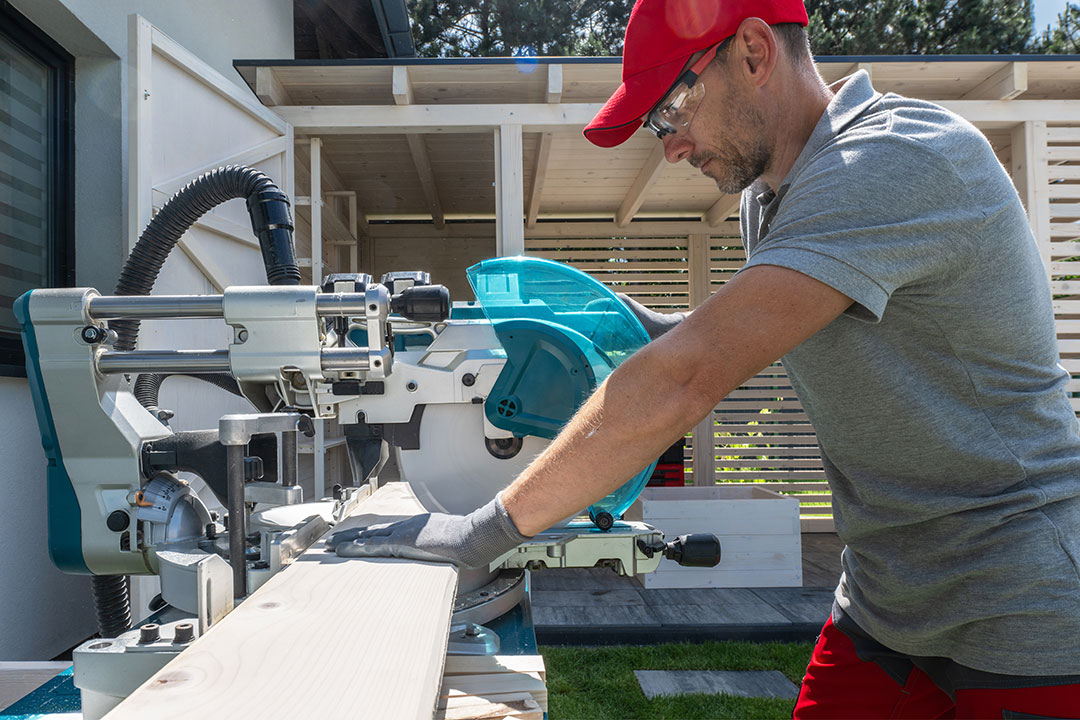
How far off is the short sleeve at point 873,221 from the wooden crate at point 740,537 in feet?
10.7

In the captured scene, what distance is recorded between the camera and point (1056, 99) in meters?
3.87

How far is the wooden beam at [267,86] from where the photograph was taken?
3.43 meters

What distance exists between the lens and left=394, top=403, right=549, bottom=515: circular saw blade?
1.36 m

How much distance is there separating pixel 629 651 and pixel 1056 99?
3847mm

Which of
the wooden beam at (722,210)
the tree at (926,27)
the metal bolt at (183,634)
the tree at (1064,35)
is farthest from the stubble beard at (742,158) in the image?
the tree at (1064,35)

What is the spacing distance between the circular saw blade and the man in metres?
0.30

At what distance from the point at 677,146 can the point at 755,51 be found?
0.19 metres

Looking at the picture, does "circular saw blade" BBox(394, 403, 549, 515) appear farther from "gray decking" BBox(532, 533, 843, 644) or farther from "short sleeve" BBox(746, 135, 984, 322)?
"gray decking" BBox(532, 533, 843, 644)

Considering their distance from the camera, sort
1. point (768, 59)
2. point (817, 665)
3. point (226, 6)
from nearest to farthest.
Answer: point (768, 59)
point (817, 665)
point (226, 6)

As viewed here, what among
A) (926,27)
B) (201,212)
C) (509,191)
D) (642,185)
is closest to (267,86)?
(509,191)

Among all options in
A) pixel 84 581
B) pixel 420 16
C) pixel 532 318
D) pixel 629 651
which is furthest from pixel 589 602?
pixel 420 16

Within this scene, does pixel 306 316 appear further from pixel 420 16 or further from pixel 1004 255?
pixel 420 16

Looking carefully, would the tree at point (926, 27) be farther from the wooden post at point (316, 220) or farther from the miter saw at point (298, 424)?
the miter saw at point (298, 424)

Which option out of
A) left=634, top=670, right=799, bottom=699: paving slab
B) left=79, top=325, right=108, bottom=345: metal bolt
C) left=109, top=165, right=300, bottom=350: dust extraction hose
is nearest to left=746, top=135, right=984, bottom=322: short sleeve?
left=79, top=325, right=108, bottom=345: metal bolt
